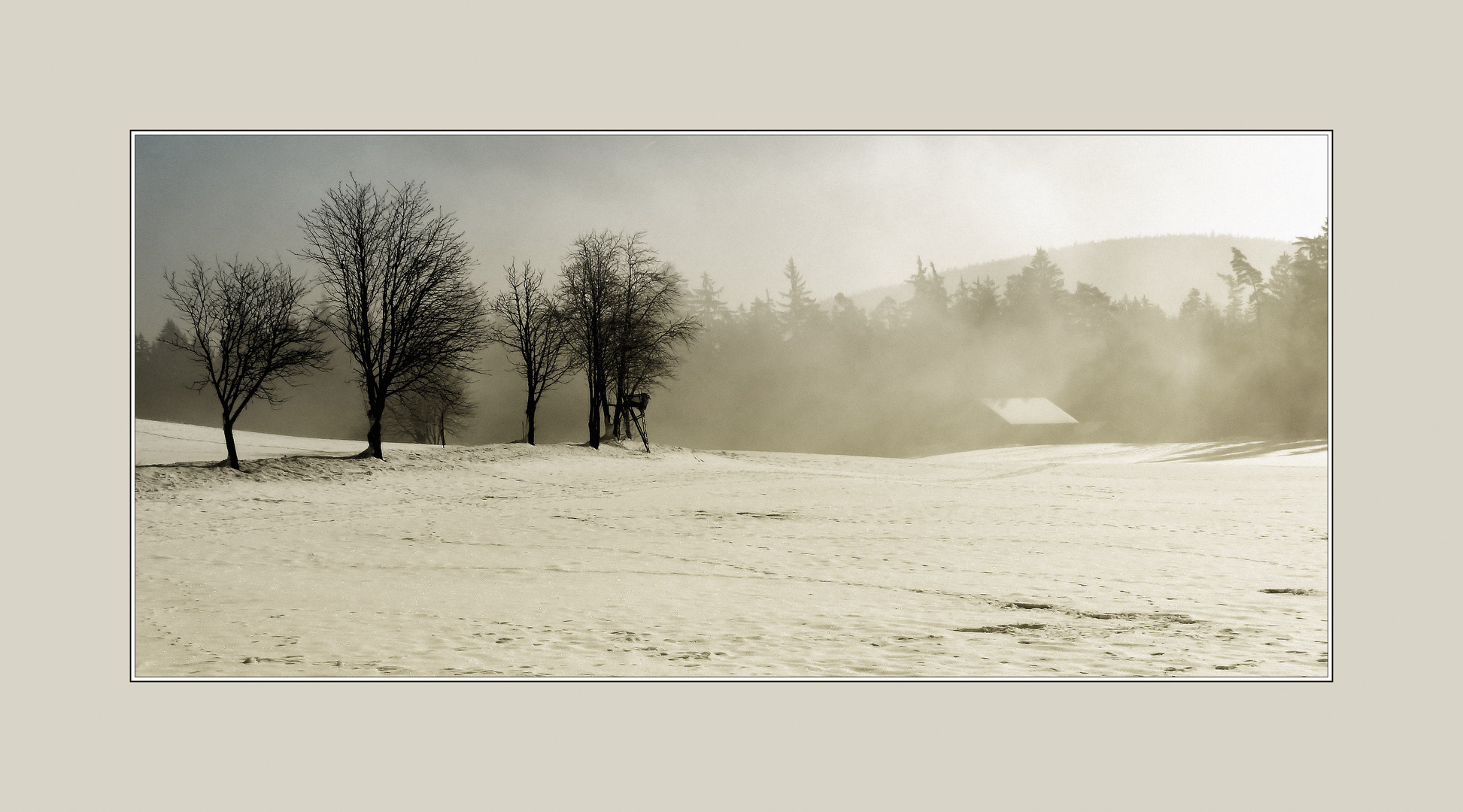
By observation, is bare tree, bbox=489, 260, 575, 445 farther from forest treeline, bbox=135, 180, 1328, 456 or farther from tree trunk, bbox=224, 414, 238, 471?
tree trunk, bbox=224, 414, 238, 471

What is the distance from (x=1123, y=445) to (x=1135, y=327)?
1.58 metres

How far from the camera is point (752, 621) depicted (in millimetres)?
5051

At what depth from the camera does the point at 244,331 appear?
734cm

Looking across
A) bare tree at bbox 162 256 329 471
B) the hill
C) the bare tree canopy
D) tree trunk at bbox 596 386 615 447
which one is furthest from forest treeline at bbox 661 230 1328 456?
bare tree at bbox 162 256 329 471

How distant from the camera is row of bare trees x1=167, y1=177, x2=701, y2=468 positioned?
7199mm

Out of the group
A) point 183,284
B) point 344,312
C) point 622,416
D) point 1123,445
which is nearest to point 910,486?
point 1123,445

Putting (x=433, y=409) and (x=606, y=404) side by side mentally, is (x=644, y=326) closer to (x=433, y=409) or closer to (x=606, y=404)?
(x=606, y=404)

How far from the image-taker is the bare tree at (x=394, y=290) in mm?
7496

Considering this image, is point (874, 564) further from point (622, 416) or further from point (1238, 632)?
point (622, 416)

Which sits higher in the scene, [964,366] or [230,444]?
[964,366]

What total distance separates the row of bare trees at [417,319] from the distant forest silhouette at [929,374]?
0.76 ft

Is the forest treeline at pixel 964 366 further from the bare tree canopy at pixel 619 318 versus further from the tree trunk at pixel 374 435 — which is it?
the tree trunk at pixel 374 435

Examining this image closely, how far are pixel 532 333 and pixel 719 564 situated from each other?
4561 millimetres

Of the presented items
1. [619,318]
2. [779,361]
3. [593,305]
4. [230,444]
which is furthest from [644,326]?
[230,444]
